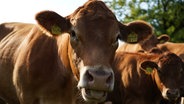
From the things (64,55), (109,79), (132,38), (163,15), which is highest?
(109,79)

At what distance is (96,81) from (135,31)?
5.84 feet

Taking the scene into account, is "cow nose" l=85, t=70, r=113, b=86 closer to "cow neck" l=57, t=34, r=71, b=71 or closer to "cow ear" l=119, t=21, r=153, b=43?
"cow ear" l=119, t=21, r=153, b=43

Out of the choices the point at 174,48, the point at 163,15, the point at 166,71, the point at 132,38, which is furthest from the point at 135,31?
the point at 163,15

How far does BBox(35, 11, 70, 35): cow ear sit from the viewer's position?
20.4 ft

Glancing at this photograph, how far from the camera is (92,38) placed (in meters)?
5.59

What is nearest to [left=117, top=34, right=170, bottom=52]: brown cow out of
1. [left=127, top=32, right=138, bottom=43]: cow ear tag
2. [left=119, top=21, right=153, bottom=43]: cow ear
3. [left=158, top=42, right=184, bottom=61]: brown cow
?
[left=158, top=42, right=184, bottom=61]: brown cow

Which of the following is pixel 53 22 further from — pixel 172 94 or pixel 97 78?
pixel 172 94

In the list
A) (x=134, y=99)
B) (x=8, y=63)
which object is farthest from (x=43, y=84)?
(x=134, y=99)

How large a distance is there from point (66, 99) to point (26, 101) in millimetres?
604

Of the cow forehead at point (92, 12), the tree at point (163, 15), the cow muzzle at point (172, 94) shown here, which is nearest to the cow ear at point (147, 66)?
the cow muzzle at point (172, 94)

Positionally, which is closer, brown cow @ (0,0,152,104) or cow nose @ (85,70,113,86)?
cow nose @ (85,70,113,86)

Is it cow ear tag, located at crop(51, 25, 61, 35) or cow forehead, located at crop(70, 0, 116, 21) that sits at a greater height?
cow forehead, located at crop(70, 0, 116, 21)

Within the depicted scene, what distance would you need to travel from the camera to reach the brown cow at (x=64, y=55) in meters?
5.38

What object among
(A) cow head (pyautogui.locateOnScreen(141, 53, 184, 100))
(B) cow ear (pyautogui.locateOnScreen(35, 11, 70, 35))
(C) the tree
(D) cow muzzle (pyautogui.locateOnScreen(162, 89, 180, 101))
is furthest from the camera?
(C) the tree
